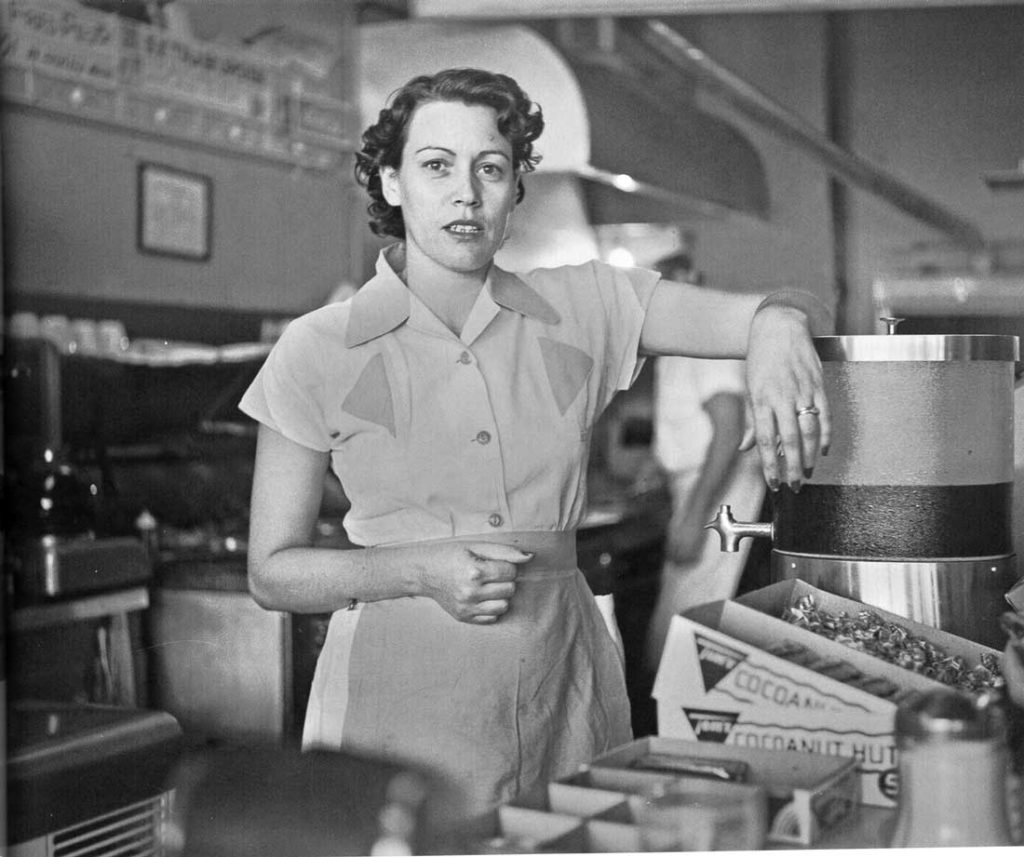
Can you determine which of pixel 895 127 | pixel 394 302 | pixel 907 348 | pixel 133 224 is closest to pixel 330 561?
pixel 394 302

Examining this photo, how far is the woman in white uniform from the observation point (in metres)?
1.91

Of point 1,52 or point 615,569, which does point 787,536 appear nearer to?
point 615,569

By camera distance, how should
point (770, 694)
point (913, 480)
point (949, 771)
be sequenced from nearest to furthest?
point (949, 771) < point (770, 694) < point (913, 480)

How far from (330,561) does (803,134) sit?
3.61 feet

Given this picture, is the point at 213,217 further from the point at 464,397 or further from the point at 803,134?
the point at 803,134

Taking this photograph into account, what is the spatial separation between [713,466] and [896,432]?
1.17 feet

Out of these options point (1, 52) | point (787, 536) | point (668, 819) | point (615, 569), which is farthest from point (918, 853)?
point (1, 52)

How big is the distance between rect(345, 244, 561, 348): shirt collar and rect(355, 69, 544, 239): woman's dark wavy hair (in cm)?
7

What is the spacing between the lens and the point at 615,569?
2.02m

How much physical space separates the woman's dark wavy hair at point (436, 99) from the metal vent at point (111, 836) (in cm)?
109

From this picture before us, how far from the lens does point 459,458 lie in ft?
6.32

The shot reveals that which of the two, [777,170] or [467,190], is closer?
[467,190]

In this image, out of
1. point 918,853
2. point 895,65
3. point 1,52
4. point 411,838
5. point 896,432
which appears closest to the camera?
point 918,853

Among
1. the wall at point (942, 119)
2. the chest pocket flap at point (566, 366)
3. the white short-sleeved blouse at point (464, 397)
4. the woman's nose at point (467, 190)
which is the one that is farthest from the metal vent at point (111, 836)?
the wall at point (942, 119)
